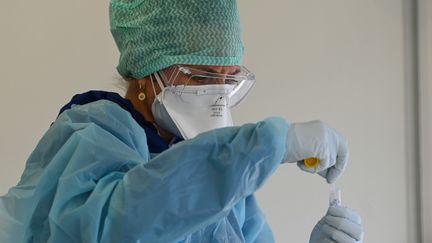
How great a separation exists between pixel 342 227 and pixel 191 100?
1.34 feet

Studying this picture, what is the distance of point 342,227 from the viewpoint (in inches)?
48.3

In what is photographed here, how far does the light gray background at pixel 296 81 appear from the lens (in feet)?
5.33

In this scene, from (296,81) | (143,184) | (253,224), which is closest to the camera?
(143,184)

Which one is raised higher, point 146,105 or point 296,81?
point 146,105

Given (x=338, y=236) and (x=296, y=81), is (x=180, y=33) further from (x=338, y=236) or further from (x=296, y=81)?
(x=296, y=81)

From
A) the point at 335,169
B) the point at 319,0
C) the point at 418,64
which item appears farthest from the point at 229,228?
the point at 418,64

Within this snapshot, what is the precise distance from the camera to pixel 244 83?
1292mm

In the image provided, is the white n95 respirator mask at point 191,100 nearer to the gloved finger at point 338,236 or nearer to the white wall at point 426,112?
the gloved finger at point 338,236

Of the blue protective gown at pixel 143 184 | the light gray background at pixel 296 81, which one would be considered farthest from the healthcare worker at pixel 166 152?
the light gray background at pixel 296 81

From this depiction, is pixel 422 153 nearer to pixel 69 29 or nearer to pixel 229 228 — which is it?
pixel 229 228

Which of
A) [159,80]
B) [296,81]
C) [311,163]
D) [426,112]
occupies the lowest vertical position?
[426,112]

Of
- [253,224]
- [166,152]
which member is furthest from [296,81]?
[166,152]

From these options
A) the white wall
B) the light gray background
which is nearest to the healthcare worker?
the light gray background

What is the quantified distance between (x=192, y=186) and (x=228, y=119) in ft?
1.42
